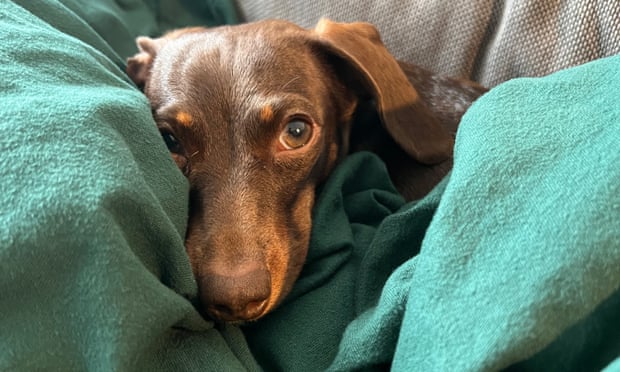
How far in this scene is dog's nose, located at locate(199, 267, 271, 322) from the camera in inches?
50.6

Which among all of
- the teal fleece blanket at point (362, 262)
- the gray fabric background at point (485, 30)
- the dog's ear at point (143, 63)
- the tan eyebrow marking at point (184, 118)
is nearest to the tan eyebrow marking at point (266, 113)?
the tan eyebrow marking at point (184, 118)

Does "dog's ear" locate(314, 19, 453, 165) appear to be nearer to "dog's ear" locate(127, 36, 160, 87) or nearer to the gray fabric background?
the gray fabric background

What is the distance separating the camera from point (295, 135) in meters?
1.76

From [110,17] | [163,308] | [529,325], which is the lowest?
[110,17]

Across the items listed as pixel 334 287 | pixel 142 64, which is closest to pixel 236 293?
pixel 334 287

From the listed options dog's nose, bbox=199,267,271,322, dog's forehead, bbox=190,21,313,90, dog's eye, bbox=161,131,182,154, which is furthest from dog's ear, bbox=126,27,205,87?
dog's nose, bbox=199,267,271,322

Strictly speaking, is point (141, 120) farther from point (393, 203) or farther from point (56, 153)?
point (393, 203)

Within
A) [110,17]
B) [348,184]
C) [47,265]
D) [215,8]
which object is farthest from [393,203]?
[215,8]

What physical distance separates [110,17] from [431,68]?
1.19m

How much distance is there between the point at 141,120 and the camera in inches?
50.5

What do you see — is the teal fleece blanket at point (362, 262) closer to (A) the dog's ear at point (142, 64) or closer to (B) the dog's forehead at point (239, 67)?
(B) the dog's forehead at point (239, 67)

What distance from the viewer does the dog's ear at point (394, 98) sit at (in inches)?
75.3

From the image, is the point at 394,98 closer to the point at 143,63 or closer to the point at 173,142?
the point at 173,142

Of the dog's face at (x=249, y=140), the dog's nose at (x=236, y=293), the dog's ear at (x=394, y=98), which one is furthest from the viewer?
the dog's ear at (x=394, y=98)
